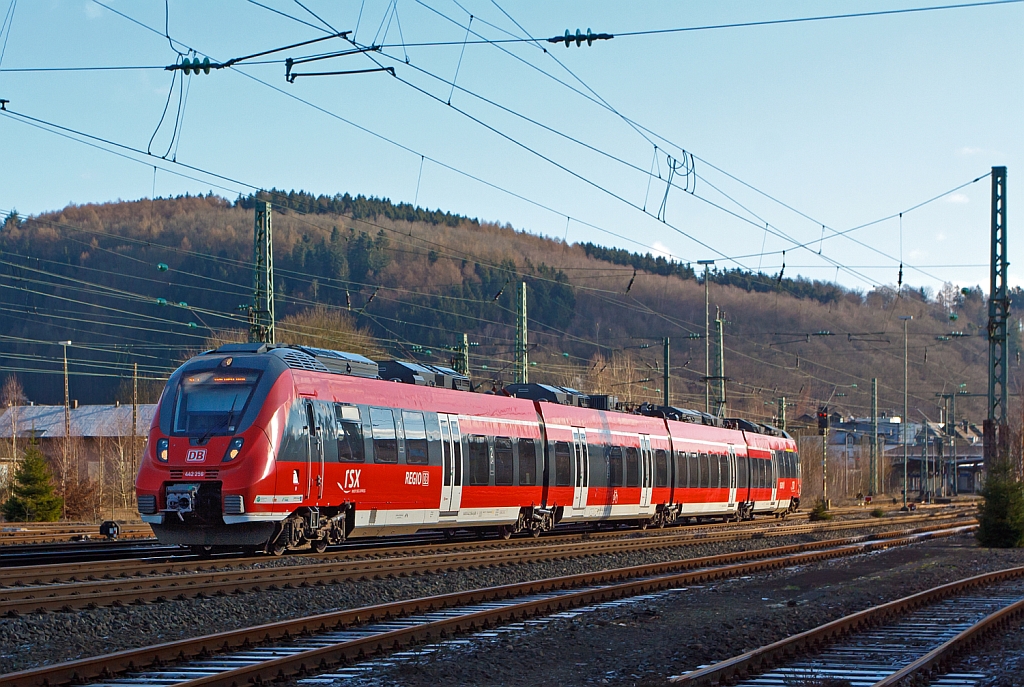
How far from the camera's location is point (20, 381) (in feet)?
422

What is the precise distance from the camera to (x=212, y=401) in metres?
20.5

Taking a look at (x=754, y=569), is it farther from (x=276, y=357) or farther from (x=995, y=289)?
(x=995, y=289)

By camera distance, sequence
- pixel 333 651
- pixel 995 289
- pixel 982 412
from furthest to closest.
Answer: pixel 982 412 < pixel 995 289 < pixel 333 651

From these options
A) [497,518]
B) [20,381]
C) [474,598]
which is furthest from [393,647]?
[20,381]

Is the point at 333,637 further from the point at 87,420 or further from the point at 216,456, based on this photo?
the point at 87,420

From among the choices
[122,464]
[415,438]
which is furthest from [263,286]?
[122,464]

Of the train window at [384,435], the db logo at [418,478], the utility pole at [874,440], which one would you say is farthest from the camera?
the utility pole at [874,440]

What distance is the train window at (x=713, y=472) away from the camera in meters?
41.6

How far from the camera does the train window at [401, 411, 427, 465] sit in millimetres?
23688

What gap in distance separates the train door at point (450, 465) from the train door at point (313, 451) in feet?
13.7

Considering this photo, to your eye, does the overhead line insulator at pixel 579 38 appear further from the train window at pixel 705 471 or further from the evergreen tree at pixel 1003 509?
the train window at pixel 705 471

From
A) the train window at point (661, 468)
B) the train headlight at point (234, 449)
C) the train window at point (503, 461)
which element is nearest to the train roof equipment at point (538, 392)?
the train window at point (503, 461)

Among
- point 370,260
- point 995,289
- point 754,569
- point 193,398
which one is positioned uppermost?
point 370,260

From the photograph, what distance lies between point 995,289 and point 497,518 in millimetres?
15614
